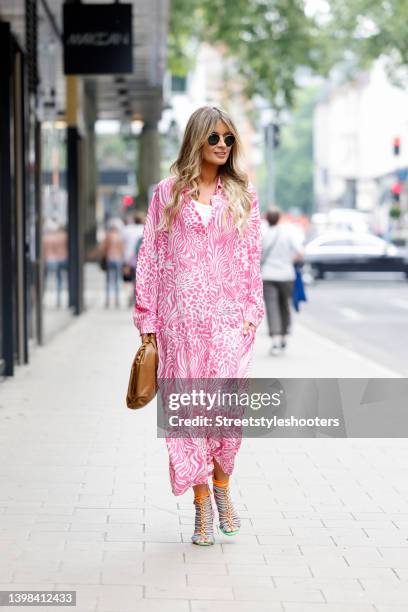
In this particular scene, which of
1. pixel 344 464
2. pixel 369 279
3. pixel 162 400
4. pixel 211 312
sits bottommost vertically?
pixel 369 279

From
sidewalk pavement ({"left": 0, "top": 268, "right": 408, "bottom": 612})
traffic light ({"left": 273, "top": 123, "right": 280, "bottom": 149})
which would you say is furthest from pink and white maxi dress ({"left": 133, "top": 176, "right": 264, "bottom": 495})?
traffic light ({"left": 273, "top": 123, "right": 280, "bottom": 149})

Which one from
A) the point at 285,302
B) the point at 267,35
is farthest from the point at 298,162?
the point at 285,302

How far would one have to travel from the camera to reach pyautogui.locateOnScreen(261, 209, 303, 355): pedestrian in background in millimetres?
15133

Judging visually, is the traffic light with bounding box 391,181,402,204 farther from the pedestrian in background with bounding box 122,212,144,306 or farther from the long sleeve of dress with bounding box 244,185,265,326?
the long sleeve of dress with bounding box 244,185,265,326

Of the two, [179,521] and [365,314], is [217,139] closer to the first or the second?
[179,521]

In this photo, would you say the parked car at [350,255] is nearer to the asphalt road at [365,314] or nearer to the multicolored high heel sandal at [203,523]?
the asphalt road at [365,314]

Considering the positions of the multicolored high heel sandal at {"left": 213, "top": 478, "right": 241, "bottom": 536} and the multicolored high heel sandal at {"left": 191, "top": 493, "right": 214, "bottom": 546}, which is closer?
the multicolored high heel sandal at {"left": 191, "top": 493, "right": 214, "bottom": 546}

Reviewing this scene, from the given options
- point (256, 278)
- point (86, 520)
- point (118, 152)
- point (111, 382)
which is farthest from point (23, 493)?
point (118, 152)

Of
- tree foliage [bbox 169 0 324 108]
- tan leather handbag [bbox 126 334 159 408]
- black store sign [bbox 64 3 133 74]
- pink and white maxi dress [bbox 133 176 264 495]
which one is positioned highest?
tree foliage [bbox 169 0 324 108]

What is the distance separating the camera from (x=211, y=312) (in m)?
5.66

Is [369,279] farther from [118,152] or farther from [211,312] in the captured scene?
[118,152]

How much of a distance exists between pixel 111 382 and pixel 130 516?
5.70 m

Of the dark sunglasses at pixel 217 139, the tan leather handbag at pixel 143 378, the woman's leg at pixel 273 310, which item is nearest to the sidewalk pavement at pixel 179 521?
the tan leather handbag at pixel 143 378

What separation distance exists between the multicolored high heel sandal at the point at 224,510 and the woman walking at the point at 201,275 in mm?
105
